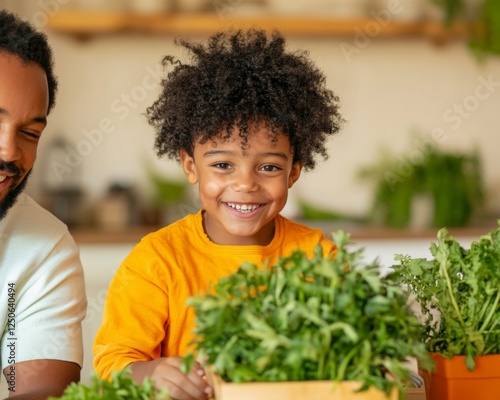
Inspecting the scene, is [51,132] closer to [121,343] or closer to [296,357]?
[121,343]

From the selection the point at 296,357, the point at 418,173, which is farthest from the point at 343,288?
the point at 418,173

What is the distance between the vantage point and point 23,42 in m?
1.43

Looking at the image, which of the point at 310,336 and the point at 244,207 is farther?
the point at 244,207

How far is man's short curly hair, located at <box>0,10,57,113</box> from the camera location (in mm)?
1421

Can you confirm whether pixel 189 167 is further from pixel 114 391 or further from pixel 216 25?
pixel 216 25

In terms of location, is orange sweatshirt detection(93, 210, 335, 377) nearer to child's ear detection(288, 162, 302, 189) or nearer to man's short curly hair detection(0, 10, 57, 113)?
child's ear detection(288, 162, 302, 189)

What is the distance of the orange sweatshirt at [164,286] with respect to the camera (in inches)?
53.2

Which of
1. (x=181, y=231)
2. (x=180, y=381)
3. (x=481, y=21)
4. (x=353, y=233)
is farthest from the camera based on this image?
(x=481, y=21)

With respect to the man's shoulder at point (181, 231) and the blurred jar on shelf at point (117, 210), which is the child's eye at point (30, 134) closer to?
the man's shoulder at point (181, 231)

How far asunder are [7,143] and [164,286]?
1.27 ft

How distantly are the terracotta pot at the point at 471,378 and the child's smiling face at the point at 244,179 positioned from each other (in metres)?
0.51

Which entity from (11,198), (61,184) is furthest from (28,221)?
(61,184)

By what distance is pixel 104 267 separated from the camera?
3.65m

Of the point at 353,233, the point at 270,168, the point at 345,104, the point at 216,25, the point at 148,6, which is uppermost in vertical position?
the point at 148,6
